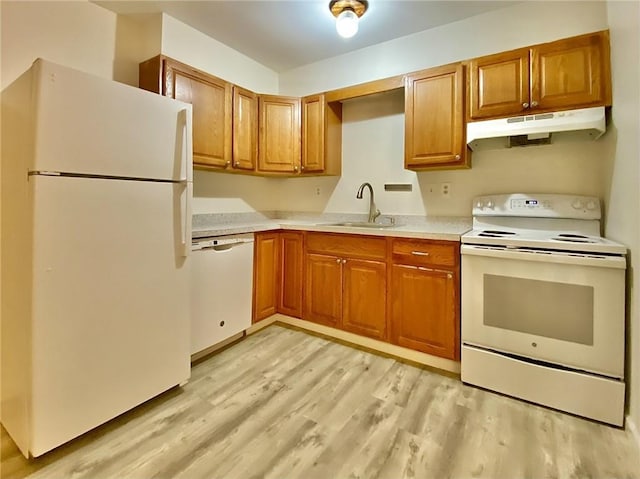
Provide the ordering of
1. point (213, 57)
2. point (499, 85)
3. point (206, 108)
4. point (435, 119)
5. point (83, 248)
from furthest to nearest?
point (213, 57) < point (206, 108) < point (435, 119) < point (499, 85) < point (83, 248)

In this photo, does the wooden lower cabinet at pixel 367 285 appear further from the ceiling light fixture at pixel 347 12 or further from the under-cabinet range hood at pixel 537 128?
the ceiling light fixture at pixel 347 12

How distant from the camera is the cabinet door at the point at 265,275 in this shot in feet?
9.16

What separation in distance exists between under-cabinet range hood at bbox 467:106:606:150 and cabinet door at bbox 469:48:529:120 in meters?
0.07

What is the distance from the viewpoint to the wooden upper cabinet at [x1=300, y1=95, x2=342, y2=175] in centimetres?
301

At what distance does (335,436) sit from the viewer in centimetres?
158

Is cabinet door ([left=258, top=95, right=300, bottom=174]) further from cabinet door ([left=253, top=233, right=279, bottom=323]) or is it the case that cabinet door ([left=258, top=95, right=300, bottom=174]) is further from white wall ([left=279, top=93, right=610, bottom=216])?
cabinet door ([left=253, top=233, right=279, bottom=323])

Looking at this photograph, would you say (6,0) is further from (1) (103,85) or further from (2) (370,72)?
(2) (370,72)

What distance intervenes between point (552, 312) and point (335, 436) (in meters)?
1.38

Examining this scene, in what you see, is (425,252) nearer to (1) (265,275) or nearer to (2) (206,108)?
(1) (265,275)

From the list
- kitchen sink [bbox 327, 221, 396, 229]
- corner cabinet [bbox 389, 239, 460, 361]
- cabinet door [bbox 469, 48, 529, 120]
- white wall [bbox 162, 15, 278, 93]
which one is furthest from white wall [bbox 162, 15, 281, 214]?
cabinet door [bbox 469, 48, 529, 120]

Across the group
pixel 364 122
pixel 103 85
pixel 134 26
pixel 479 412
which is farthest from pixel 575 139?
pixel 134 26

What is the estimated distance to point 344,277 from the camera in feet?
8.64

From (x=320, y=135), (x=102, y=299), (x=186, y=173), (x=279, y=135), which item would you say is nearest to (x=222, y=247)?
(x=186, y=173)

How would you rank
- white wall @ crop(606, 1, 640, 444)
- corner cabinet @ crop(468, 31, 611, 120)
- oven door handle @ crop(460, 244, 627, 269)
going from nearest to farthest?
1. white wall @ crop(606, 1, 640, 444)
2. oven door handle @ crop(460, 244, 627, 269)
3. corner cabinet @ crop(468, 31, 611, 120)
